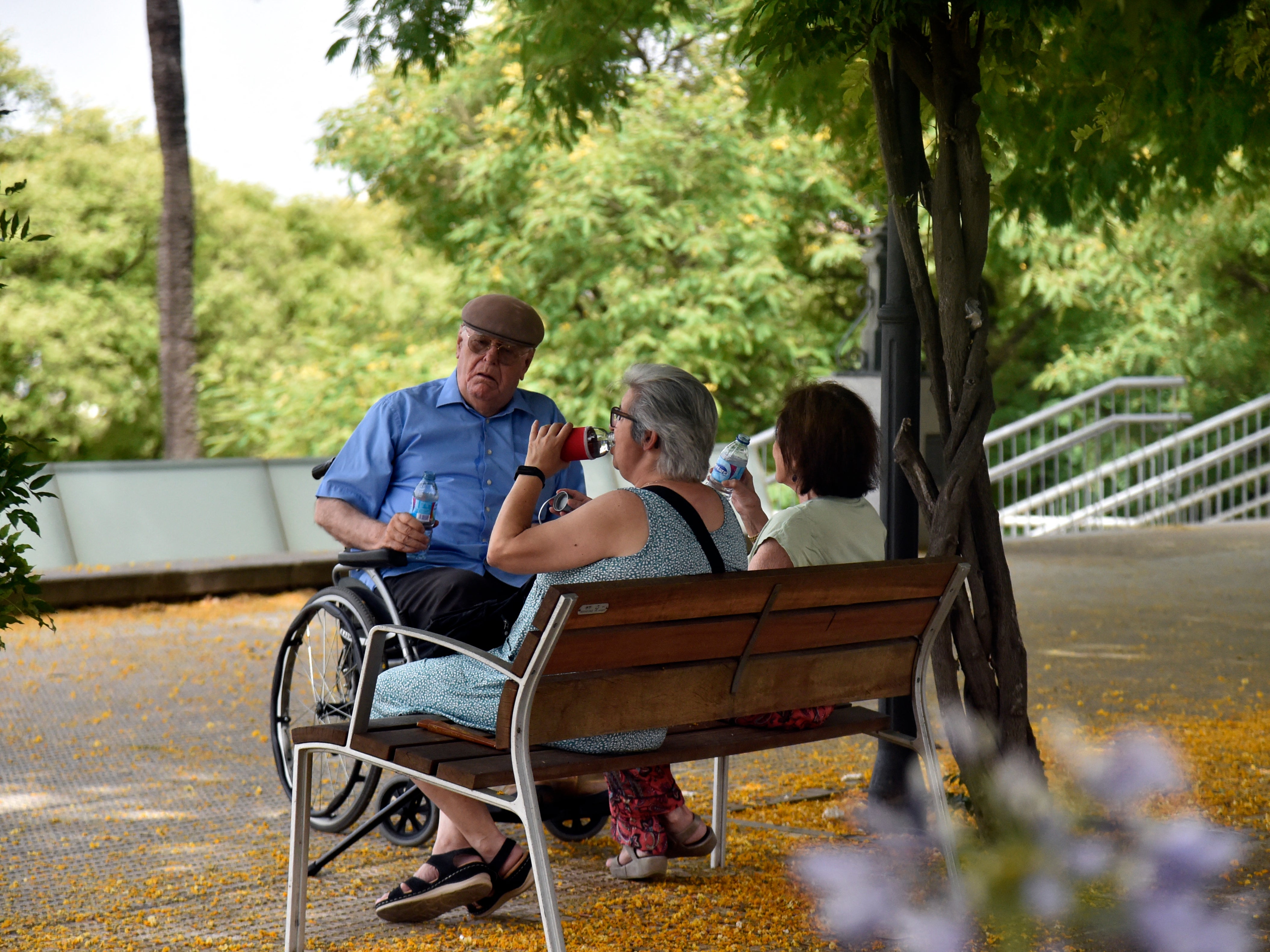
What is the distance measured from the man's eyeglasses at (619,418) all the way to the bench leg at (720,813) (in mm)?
1074

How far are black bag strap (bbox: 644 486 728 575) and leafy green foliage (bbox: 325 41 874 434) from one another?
576 inches

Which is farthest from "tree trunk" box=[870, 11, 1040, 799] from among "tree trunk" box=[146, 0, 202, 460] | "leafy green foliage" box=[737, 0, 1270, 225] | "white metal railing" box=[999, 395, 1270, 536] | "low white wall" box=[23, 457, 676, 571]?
"white metal railing" box=[999, 395, 1270, 536]

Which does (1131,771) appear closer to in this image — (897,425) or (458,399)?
(897,425)

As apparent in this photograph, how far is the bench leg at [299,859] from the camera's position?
3057 millimetres

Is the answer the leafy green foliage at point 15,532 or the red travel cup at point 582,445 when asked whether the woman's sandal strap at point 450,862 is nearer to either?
the red travel cup at point 582,445

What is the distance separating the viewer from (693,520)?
124 inches

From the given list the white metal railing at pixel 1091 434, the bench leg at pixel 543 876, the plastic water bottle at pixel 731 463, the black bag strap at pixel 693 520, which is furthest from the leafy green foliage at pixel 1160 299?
the bench leg at pixel 543 876

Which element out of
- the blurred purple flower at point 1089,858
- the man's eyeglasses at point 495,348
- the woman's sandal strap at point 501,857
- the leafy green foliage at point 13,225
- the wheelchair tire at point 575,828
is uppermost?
the leafy green foliage at point 13,225

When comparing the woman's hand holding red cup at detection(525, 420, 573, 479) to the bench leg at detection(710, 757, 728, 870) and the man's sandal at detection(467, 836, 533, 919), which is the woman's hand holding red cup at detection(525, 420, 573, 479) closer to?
the man's sandal at detection(467, 836, 533, 919)

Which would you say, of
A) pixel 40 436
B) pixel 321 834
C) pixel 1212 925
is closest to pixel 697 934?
pixel 1212 925

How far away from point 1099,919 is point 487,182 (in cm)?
1660

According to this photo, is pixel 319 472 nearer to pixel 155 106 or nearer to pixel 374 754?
pixel 374 754

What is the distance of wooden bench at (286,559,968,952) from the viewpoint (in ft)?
8.93

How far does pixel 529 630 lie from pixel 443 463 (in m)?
1.56
